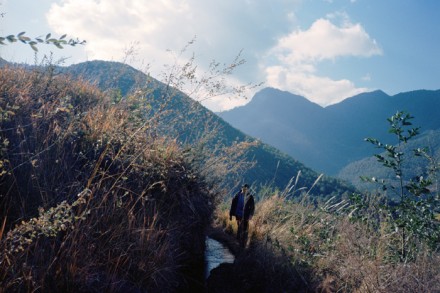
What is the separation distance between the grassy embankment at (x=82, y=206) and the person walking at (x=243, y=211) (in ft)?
7.42

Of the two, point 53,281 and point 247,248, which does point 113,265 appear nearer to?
point 53,281

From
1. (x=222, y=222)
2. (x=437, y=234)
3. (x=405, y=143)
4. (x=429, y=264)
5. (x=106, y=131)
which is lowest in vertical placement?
(x=222, y=222)

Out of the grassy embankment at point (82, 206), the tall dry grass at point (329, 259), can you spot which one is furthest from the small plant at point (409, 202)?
the grassy embankment at point (82, 206)

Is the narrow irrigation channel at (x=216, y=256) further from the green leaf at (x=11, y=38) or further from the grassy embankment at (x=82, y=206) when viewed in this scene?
the green leaf at (x=11, y=38)

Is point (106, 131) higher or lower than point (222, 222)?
higher

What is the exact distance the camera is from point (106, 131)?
384 centimetres

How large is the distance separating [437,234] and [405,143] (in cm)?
129

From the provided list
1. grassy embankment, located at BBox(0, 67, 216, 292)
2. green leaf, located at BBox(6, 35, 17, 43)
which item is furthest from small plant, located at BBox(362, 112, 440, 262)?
green leaf, located at BBox(6, 35, 17, 43)

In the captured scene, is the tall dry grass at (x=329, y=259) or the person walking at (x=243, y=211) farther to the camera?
the person walking at (x=243, y=211)

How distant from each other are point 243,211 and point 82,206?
5160 millimetres

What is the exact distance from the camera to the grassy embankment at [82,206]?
2.25 meters

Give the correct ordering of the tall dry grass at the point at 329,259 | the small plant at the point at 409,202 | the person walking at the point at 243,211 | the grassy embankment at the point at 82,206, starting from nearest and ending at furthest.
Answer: the grassy embankment at the point at 82,206 → the tall dry grass at the point at 329,259 → the small plant at the point at 409,202 → the person walking at the point at 243,211

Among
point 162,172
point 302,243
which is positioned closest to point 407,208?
point 302,243

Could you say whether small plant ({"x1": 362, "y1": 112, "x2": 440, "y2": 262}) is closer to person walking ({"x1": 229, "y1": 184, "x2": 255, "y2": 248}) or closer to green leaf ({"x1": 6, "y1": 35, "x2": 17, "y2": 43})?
person walking ({"x1": 229, "y1": 184, "x2": 255, "y2": 248})
